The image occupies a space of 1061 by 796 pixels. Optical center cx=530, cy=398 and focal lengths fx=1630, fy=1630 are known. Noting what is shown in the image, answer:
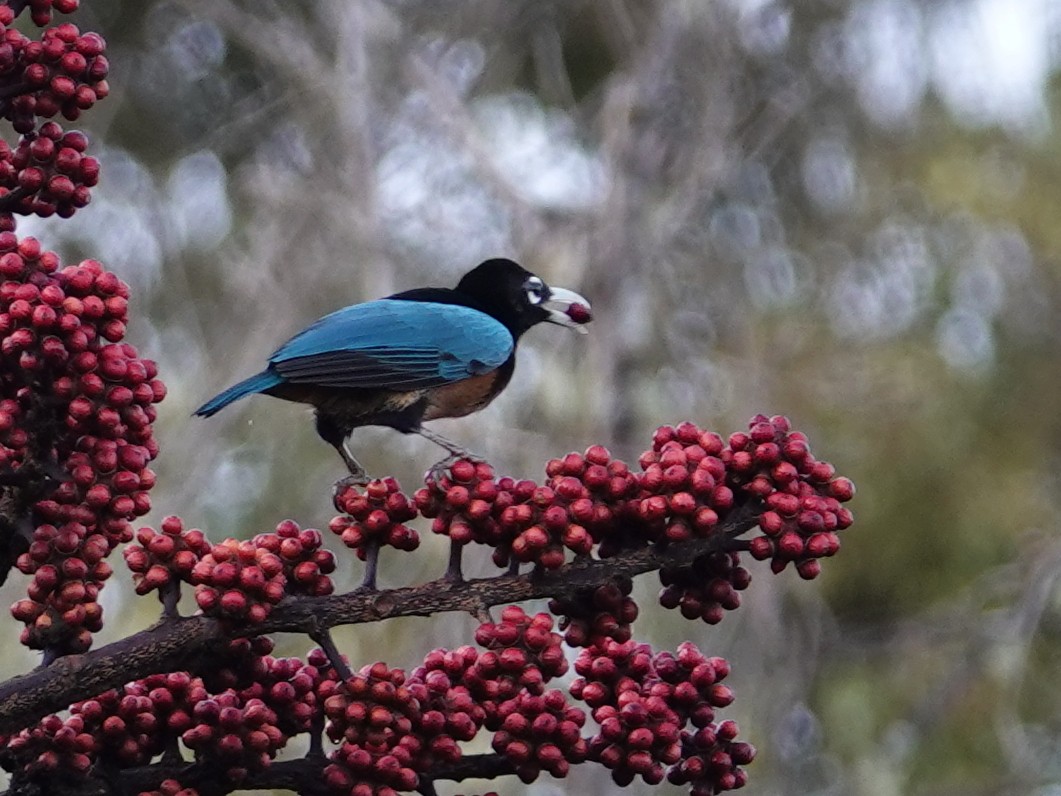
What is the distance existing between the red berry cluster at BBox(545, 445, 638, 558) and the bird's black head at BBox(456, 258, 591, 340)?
2.45m

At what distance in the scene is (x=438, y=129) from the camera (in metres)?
8.00

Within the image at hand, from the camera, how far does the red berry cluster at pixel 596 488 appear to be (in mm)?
2109

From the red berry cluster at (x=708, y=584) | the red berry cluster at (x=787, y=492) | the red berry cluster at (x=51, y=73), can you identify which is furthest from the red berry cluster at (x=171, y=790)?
the red berry cluster at (x=51, y=73)

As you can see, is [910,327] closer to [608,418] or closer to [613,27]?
[613,27]

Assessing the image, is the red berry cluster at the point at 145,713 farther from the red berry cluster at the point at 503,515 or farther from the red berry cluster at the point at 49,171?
the red berry cluster at the point at 49,171

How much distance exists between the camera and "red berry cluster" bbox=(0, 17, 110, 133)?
2.30 metres

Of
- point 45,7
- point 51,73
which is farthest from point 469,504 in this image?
point 45,7

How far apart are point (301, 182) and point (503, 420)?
6.24 feet

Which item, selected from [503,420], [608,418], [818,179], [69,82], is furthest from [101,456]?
[818,179]

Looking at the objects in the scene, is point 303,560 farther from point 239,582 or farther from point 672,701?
point 672,701

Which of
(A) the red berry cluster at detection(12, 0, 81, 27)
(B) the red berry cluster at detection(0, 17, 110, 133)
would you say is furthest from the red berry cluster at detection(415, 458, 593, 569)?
(A) the red berry cluster at detection(12, 0, 81, 27)

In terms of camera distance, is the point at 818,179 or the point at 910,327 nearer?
the point at 910,327

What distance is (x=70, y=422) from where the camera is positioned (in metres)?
2.08

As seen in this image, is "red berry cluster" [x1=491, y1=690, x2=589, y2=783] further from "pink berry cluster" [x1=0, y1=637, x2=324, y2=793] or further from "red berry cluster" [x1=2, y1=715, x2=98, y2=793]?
"red berry cluster" [x1=2, y1=715, x2=98, y2=793]
